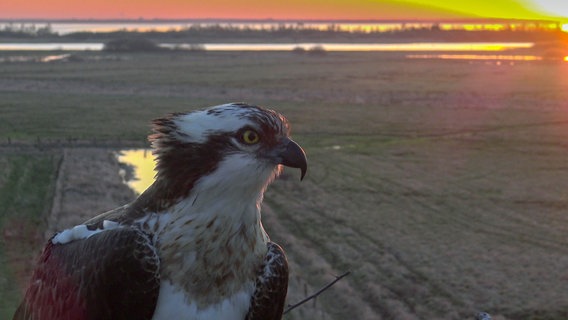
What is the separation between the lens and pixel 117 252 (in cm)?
428

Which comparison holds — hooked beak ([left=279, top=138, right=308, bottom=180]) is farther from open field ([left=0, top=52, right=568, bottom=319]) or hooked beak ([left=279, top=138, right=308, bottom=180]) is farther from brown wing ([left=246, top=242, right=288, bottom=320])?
open field ([left=0, top=52, right=568, bottom=319])

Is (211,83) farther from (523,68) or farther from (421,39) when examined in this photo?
(421,39)

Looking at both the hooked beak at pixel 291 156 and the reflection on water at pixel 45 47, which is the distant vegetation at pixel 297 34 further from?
the hooked beak at pixel 291 156

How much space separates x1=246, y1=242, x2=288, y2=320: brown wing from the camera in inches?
185

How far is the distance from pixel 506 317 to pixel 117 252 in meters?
13.1

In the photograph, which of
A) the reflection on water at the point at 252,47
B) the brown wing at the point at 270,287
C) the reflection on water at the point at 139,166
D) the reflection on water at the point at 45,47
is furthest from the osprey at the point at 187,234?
the reflection on water at the point at 45,47

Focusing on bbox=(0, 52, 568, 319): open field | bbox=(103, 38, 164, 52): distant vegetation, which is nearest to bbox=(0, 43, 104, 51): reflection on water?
bbox=(103, 38, 164, 52): distant vegetation

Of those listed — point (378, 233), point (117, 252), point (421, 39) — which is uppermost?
point (117, 252)

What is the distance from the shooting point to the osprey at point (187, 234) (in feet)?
13.8

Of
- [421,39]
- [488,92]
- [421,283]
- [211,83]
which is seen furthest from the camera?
[421,39]

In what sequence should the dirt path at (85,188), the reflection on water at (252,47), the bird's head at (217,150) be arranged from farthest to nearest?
1. the reflection on water at (252,47)
2. the dirt path at (85,188)
3. the bird's head at (217,150)

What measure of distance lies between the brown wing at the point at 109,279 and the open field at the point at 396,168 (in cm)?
1088

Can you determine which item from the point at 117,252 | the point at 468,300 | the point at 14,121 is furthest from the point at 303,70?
the point at 117,252

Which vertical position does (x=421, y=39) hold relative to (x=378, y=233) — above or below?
below
